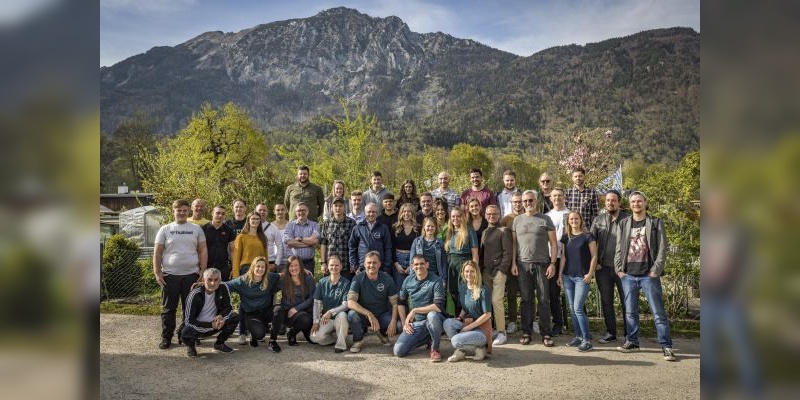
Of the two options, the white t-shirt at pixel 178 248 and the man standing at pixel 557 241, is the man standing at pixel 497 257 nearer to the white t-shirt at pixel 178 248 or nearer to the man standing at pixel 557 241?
the man standing at pixel 557 241

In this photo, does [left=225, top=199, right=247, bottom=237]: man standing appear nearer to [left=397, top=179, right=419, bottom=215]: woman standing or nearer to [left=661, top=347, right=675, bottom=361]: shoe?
[left=397, top=179, right=419, bottom=215]: woman standing

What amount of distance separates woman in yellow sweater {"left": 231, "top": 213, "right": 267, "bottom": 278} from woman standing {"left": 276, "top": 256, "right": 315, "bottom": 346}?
56 cm

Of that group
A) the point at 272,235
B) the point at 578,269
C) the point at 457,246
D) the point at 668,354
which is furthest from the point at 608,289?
the point at 272,235

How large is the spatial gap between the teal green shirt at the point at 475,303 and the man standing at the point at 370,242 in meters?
1.37

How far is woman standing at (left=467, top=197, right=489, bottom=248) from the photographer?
8.05 meters

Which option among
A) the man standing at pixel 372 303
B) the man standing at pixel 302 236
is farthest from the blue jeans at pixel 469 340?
the man standing at pixel 302 236

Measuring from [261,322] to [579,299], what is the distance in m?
4.24

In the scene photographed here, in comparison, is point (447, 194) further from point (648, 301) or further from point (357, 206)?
point (648, 301)

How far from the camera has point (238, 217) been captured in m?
8.40
